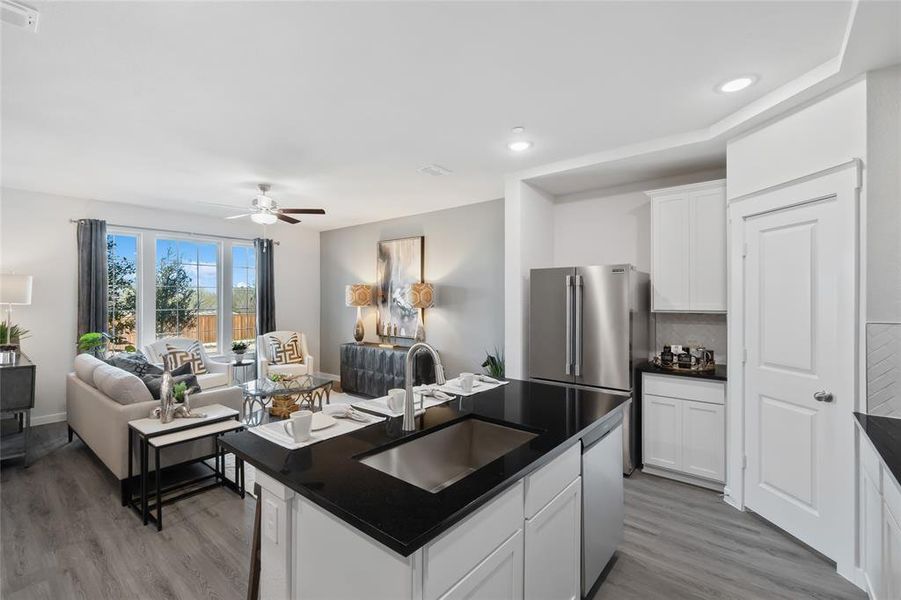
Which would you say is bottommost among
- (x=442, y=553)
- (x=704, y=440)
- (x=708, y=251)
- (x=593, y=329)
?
(x=704, y=440)

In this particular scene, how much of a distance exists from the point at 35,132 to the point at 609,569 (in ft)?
15.5

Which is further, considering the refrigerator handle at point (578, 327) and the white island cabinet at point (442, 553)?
the refrigerator handle at point (578, 327)

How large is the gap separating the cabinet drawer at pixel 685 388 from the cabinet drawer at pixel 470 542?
242cm

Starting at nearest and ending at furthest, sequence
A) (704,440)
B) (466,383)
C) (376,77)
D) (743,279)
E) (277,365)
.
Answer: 1. (376,77)
2. (466,383)
3. (743,279)
4. (704,440)
5. (277,365)

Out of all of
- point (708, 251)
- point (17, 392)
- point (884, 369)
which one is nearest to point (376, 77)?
point (708, 251)

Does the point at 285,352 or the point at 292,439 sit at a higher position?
the point at 292,439

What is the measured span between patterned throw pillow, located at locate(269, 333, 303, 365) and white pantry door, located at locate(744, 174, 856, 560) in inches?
208

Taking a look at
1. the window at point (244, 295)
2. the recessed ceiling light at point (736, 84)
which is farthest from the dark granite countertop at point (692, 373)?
the window at point (244, 295)

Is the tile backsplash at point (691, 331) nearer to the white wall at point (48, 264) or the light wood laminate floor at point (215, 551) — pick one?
the light wood laminate floor at point (215, 551)

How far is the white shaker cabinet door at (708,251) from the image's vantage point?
320cm

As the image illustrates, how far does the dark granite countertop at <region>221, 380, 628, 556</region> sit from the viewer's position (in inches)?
39.9

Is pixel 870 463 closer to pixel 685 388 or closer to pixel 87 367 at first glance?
pixel 685 388

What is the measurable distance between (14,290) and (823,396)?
6.57 m

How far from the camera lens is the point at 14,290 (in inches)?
159
